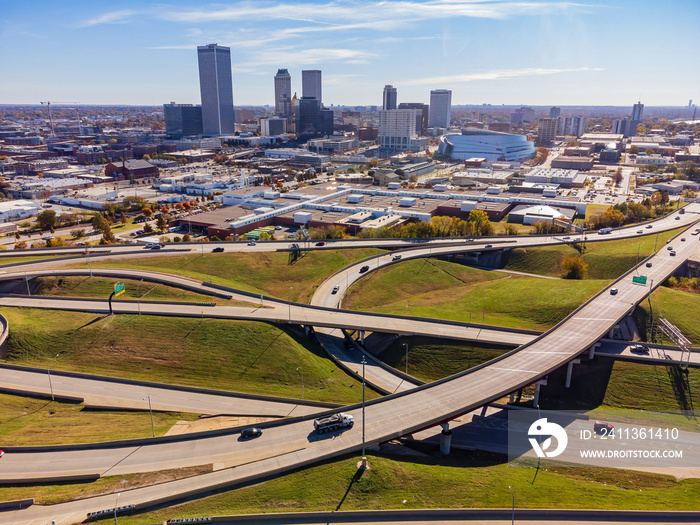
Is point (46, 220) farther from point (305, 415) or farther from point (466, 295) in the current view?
point (305, 415)

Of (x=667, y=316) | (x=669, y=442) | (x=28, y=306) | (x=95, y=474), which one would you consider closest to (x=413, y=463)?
(x=95, y=474)

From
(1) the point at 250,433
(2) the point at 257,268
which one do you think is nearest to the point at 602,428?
(1) the point at 250,433

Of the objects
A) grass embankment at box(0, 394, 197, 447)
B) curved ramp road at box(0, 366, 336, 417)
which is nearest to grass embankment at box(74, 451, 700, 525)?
curved ramp road at box(0, 366, 336, 417)

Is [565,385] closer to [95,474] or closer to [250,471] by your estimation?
[250,471]

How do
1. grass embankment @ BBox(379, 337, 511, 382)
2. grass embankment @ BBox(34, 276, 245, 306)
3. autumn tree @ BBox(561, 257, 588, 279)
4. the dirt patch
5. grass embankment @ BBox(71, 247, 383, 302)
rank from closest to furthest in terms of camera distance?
the dirt patch < grass embankment @ BBox(379, 337, 511, 382) < grass embankment @ BBox(34, 276, 245, 306) < grass embankment @ BBox(71, 247, 383, 302) < autumn tree @ BBox(561, 257, 588, 279)

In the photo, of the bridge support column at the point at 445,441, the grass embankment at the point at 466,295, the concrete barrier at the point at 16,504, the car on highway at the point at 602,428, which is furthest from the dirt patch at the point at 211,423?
the car on highway at the point at 602,428

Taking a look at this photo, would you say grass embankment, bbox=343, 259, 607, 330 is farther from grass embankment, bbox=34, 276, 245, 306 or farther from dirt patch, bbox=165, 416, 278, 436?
dirt patch, bbox=165, 416, 278, 436
